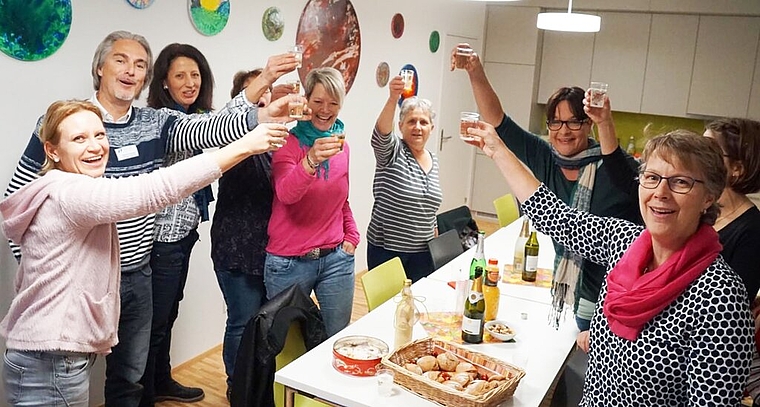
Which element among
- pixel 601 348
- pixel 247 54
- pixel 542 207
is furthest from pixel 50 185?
pixel 247 54

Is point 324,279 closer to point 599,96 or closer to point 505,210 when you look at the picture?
point 599,96

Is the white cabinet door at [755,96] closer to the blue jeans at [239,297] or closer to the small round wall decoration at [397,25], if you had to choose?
the small round wall decoration at [397,25]

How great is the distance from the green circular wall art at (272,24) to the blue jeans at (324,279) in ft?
5.39

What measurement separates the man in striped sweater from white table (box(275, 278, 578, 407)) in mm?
784

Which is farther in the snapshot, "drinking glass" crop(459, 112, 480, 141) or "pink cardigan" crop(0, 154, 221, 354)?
"drinking glass" crop(459, 112, 480, 141)

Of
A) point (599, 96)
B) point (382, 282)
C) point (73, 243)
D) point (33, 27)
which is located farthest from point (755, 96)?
point (73, 243)

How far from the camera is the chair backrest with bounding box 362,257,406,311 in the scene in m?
2.55

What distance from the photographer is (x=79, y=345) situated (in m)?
1.77

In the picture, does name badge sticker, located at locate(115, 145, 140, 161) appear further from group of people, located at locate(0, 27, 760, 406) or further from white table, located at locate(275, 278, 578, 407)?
white table, located at locate(275, 278, 578, 407)

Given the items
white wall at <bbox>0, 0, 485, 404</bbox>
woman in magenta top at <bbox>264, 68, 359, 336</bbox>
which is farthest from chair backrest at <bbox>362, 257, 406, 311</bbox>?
white wall at <bbox>0, 0, 485, 404</bbox>

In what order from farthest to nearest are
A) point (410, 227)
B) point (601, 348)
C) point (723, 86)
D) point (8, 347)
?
1. point (723, 86)
2. point (410, 227)
3. point (8, 347)
4. point (601, 348)

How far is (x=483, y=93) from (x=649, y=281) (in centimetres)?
118

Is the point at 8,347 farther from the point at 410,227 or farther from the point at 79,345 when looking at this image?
the point at 410,227

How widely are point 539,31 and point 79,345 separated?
19.4ft
